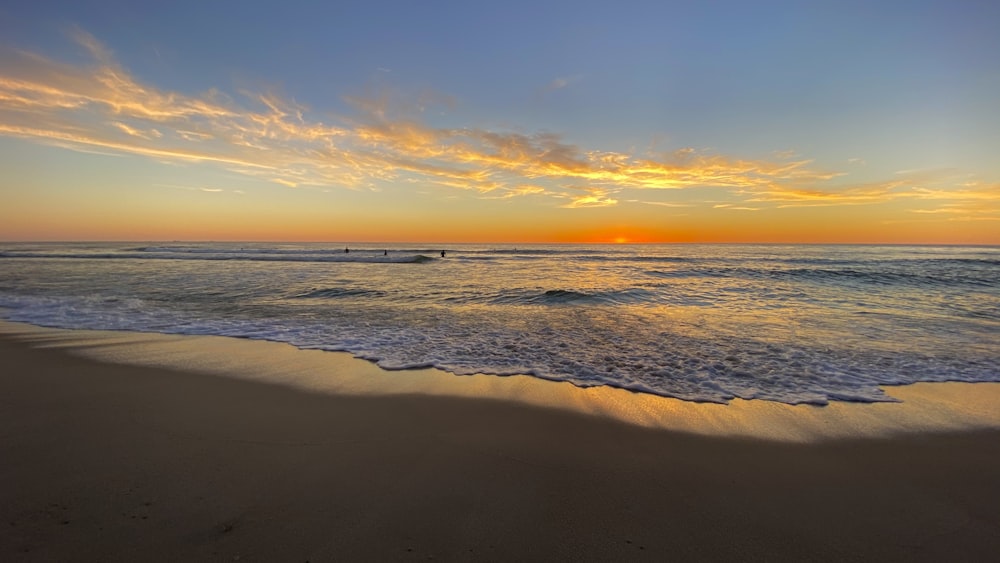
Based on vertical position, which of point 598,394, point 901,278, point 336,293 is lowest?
point 598,394

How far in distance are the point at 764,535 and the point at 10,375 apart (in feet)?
29.4

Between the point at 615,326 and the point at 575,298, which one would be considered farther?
the point at 575,298

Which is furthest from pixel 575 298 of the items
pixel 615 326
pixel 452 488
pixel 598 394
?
pixel 452 488

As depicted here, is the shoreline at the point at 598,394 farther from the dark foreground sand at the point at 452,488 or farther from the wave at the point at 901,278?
the wave at the point at 901,278

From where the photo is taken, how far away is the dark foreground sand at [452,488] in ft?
8.40

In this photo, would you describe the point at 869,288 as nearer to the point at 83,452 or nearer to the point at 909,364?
the point at 909,364

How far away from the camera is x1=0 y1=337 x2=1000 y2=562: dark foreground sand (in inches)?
101

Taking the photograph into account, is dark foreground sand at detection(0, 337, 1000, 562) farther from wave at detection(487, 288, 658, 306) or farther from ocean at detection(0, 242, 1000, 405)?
wave at detection(487, 288, 658, 306)

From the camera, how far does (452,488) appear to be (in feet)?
10.4

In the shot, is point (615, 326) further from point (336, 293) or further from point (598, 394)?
point (336, 293)

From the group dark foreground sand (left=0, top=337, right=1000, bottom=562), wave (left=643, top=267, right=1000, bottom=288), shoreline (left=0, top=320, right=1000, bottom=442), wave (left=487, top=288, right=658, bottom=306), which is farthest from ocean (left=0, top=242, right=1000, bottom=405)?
wave (left=643, top=267, right=1000, bottom=288)

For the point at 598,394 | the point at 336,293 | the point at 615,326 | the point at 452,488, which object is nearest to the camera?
the point at 452,488

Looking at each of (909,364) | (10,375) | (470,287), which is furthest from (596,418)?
(470,287)

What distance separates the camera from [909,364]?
22.4ft
